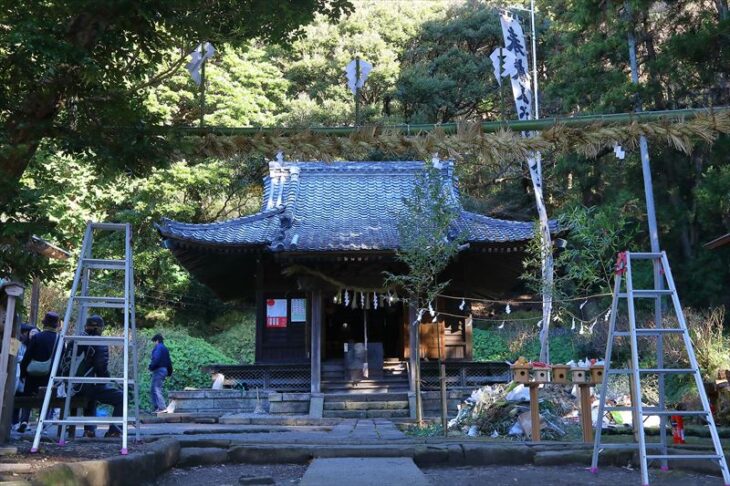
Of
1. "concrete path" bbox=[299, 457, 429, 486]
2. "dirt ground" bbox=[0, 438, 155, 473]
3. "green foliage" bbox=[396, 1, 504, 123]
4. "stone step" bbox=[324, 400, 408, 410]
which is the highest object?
"green foliage" bbox=[396, 1, 504, 123]

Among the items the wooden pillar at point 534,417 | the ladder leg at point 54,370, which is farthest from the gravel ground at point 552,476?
the ladder leg at point 54,370

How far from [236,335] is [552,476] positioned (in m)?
21.7

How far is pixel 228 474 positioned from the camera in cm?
608

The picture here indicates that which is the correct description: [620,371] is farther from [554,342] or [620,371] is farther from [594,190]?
[594,190]

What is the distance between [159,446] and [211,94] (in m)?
22.0

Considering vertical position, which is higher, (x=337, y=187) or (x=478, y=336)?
(x=337, y=187)

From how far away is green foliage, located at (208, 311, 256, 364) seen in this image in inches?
992

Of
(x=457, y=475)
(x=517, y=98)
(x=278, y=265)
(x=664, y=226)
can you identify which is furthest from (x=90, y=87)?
(x=664, y=226)

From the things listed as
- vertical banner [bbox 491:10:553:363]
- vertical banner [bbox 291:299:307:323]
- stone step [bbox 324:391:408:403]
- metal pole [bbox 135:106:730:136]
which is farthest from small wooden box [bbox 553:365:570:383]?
vertical banner [bbox 291:299:307:323]

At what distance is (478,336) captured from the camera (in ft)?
84.9

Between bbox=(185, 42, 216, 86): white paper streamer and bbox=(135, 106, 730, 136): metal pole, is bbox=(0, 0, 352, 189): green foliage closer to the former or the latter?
bbox=(185, 42, 216, 86): white paper streamer

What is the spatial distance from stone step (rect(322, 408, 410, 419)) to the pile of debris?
3.67 m

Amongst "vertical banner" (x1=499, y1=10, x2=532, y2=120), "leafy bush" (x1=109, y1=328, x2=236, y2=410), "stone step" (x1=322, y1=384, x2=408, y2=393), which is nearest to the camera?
"vertical banner" (x1=499, y1=10, x2=532, y2=120)

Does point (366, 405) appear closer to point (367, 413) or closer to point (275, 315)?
point (367, 413)
